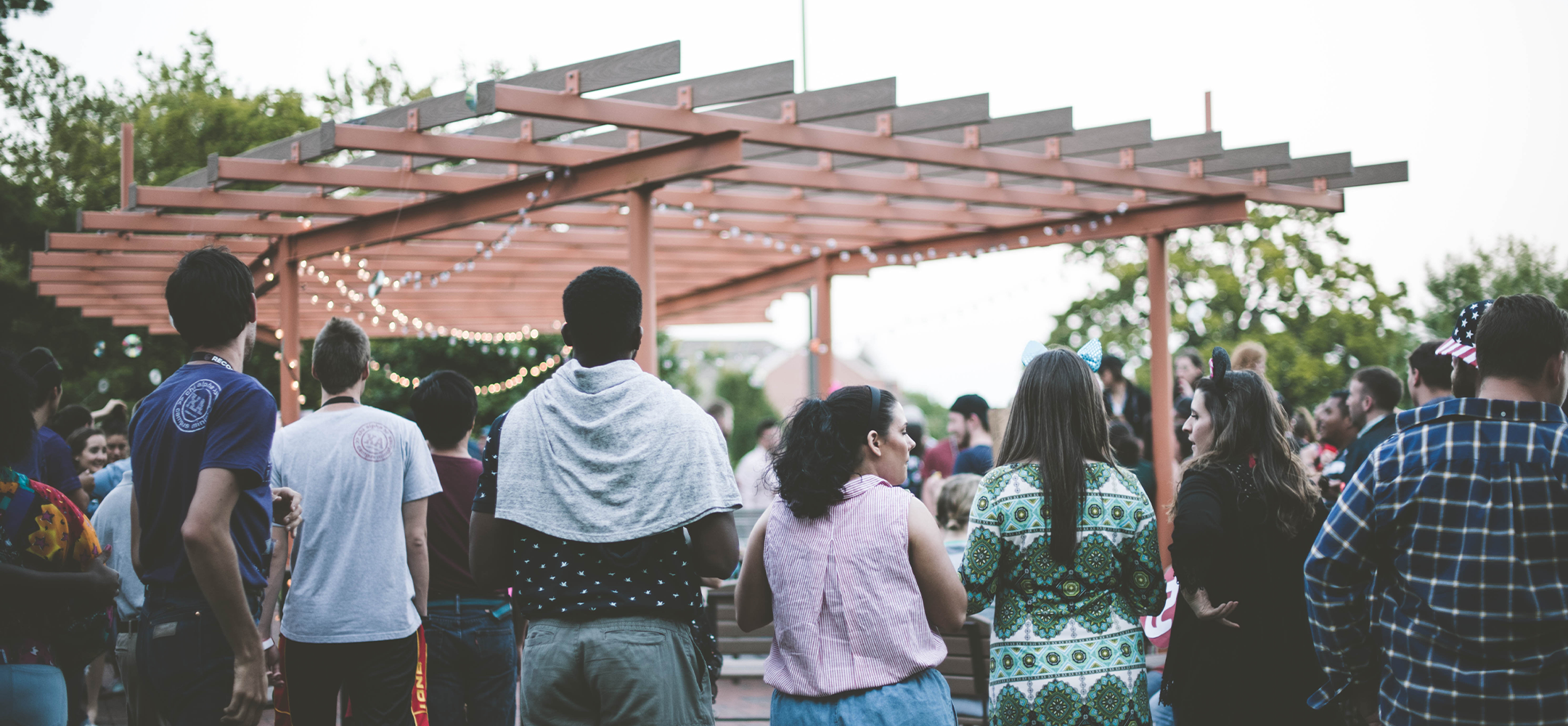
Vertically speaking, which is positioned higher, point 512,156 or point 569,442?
point 512,156

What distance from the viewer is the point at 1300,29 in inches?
576

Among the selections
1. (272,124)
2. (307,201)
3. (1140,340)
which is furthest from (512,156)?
(1140,340)

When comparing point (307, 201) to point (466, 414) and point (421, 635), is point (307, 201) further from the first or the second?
point (421, 635)

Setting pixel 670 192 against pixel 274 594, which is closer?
pixel 274 594

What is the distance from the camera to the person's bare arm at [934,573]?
2.51 meters

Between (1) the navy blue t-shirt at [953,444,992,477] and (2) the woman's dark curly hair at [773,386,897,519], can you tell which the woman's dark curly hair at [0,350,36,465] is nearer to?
(2) the woman's dark curly hair at [773,386,897,519]

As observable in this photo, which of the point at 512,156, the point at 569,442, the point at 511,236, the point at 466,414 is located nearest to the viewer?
the point at 569,442

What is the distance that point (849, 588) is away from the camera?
8.07 feet

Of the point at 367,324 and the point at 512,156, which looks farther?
the point at 367,324

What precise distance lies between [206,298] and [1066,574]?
7.08 feet

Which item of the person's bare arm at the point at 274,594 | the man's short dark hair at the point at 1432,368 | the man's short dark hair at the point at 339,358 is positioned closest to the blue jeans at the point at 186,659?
the person's bare arm at the point at 274,594

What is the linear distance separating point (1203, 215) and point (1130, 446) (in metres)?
3.07

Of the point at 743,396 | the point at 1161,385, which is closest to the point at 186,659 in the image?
the point at 1161,385

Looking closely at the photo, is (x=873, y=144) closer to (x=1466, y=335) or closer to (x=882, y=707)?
(x=1466, y=335)
